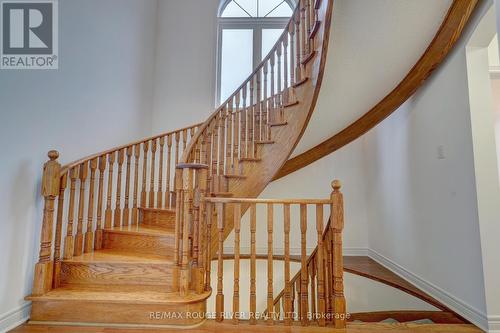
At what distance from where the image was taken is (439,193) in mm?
2209

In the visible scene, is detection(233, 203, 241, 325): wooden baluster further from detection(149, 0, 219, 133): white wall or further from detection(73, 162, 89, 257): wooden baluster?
detection(149, 0, 219, 133): white wall

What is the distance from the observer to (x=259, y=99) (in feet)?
8.57

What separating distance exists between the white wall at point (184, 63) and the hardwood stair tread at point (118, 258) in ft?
7.11

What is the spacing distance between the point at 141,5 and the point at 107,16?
1.04 metres

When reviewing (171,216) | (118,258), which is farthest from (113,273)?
(171,216)

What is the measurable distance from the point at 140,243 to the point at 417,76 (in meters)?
2.77

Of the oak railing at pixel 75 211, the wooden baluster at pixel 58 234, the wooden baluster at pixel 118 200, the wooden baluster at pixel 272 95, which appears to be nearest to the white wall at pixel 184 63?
the oak railing at pixel 75 211

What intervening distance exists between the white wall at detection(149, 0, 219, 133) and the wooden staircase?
120 cm

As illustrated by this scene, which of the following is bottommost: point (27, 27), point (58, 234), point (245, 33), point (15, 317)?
point (15, 317)

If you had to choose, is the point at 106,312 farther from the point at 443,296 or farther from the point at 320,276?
the point at 443,296

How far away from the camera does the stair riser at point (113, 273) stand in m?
1.91

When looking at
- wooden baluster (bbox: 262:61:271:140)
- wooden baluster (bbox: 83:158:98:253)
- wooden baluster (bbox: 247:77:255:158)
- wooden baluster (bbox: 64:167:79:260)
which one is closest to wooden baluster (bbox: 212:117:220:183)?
wooden baluster (bbox: 247:77:255:158)

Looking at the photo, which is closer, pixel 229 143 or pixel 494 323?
pixel 494 323

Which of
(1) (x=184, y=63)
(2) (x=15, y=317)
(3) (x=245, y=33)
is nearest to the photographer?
(2) (x=15, y=317)
